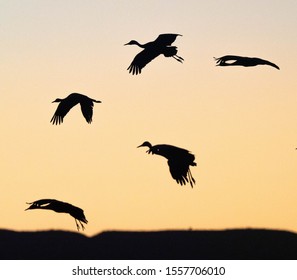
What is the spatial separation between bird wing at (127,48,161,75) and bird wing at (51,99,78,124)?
1.32m

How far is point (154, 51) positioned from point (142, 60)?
0.97 feet

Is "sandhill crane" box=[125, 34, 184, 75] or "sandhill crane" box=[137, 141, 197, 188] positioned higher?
"sandhill crane" box=[125, 34, 184, 75]

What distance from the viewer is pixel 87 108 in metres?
22.7

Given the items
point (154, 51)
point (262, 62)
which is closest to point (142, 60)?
point (154, 51)

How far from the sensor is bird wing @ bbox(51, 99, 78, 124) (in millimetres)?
23219

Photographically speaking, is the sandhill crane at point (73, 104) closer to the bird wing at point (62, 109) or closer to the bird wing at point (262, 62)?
the bird wing at point (62, 109)

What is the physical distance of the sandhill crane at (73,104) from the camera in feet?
74.5

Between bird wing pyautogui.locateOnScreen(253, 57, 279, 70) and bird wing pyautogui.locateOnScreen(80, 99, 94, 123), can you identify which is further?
bird wing pyautogui.locateOnScreen(80, 99, 94, 123)

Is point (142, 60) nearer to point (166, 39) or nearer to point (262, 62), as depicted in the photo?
point (166, 39)

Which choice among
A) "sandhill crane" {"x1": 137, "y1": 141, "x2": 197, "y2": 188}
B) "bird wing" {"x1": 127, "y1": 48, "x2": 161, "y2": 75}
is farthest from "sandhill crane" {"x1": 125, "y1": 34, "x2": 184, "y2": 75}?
"sandhill crane" {"x1": 137, "y1": 141, "x2": 197, "y2": 188}

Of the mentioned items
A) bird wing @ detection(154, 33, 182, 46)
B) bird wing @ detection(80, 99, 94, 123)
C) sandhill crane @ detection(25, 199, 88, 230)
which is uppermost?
bird wing @ detection(154, 33, 182, 46)

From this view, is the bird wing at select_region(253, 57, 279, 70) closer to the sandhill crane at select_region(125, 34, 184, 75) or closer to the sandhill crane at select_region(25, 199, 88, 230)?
the sandhill crane at select_region(125, 34, 184, 75)

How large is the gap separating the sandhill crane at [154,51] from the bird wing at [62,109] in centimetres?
136
